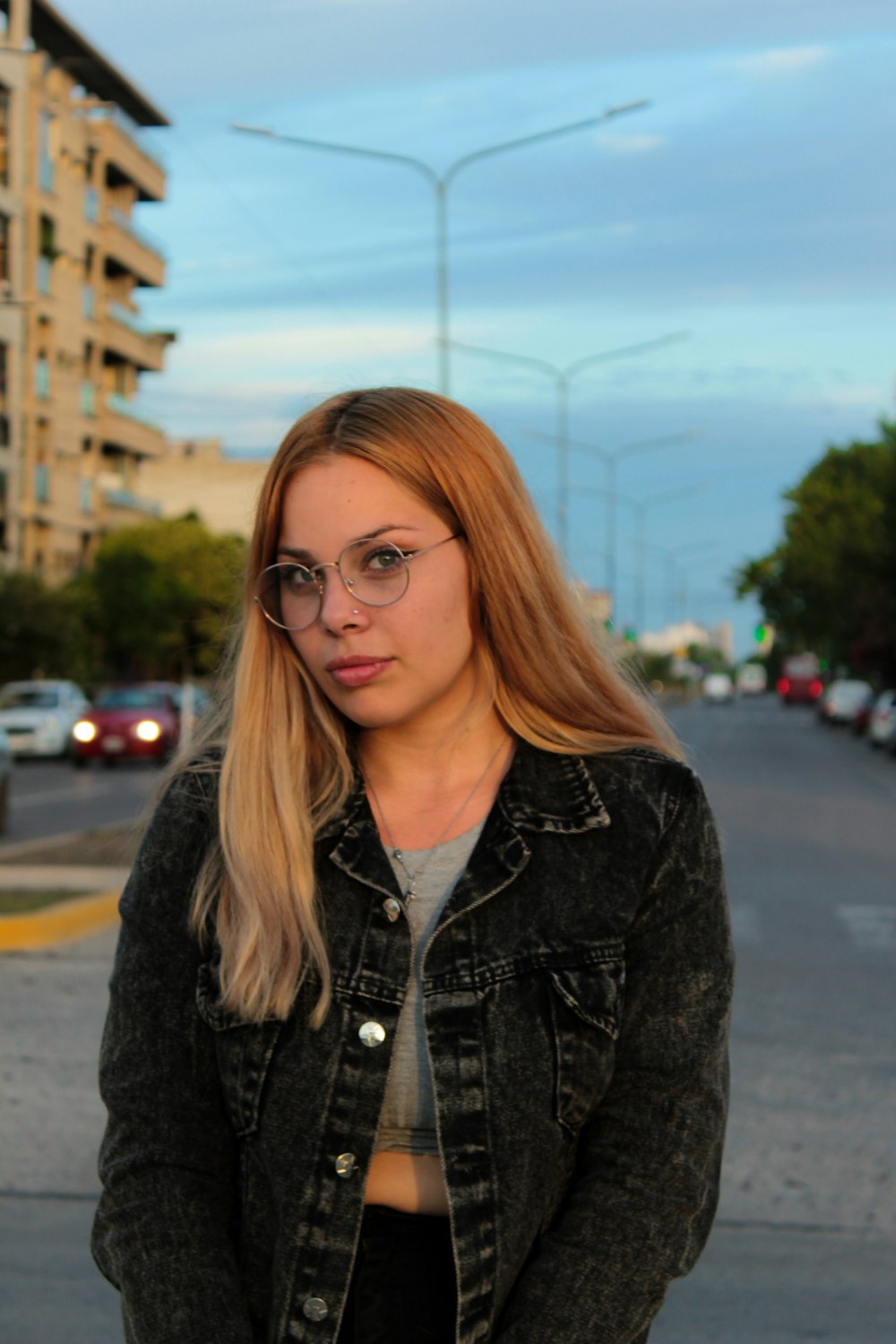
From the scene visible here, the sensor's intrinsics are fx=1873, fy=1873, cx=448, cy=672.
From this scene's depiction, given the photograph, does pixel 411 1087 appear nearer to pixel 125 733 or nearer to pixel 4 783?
pixel 4 783

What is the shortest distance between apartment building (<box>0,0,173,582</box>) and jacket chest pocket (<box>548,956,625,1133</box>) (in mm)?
51487

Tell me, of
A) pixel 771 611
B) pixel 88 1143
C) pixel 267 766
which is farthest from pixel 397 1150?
pixel 771 611

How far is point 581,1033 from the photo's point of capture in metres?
2.21

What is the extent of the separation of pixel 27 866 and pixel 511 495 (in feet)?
40.4

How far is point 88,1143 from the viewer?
630 centimetres

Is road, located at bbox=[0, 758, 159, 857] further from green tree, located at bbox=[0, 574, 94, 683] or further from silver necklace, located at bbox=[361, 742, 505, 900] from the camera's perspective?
silver necklace, located at bbox=[361, 742, 505, 900]

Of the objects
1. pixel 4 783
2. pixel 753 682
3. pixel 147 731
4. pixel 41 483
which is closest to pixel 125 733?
pixel 147 731

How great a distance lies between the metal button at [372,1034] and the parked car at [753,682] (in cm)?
16457

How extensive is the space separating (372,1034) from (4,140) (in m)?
57.8

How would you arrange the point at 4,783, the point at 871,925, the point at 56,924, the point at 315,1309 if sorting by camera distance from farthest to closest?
the point at 4,783 → the point at 871,925 → the point at 56,924 → the point at 315,1309

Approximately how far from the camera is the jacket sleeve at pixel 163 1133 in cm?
221

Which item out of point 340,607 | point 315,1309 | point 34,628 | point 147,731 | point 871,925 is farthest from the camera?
point 34,628

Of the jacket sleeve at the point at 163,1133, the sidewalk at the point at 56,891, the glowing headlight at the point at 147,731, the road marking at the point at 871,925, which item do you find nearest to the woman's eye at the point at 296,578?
the jacket sleeve at the point at 163,1133

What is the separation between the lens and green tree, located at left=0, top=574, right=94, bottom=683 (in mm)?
46062
